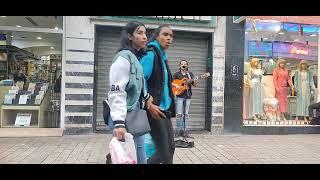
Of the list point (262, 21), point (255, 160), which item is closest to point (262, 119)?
point (262, 21)

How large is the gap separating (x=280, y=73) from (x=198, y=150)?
3.38 metres

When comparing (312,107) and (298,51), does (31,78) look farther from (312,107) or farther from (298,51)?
(312,107)

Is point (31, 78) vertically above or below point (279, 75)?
below

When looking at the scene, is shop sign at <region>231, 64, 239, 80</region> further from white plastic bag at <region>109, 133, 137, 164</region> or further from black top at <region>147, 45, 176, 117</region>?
white plastic bag at <region>109, 133, 137, 164</region>

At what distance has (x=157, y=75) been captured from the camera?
3.93m

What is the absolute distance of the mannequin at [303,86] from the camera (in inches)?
347

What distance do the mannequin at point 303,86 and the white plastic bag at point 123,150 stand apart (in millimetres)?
6405

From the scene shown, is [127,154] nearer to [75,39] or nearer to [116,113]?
[116,113]

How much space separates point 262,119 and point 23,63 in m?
5.45

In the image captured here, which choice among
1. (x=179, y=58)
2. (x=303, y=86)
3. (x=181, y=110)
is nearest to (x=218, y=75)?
(x=179, y=58)

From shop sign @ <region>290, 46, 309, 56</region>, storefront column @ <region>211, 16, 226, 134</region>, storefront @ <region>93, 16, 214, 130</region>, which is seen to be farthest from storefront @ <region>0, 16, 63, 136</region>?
shop sign @ <region>290, 46, 309, 56</region>

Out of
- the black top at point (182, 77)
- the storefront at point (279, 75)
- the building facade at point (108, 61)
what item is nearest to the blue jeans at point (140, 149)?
the black top at point (182, 77)

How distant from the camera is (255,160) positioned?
5777 mm

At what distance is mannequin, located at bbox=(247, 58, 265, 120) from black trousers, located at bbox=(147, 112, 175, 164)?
5026 millimetres
